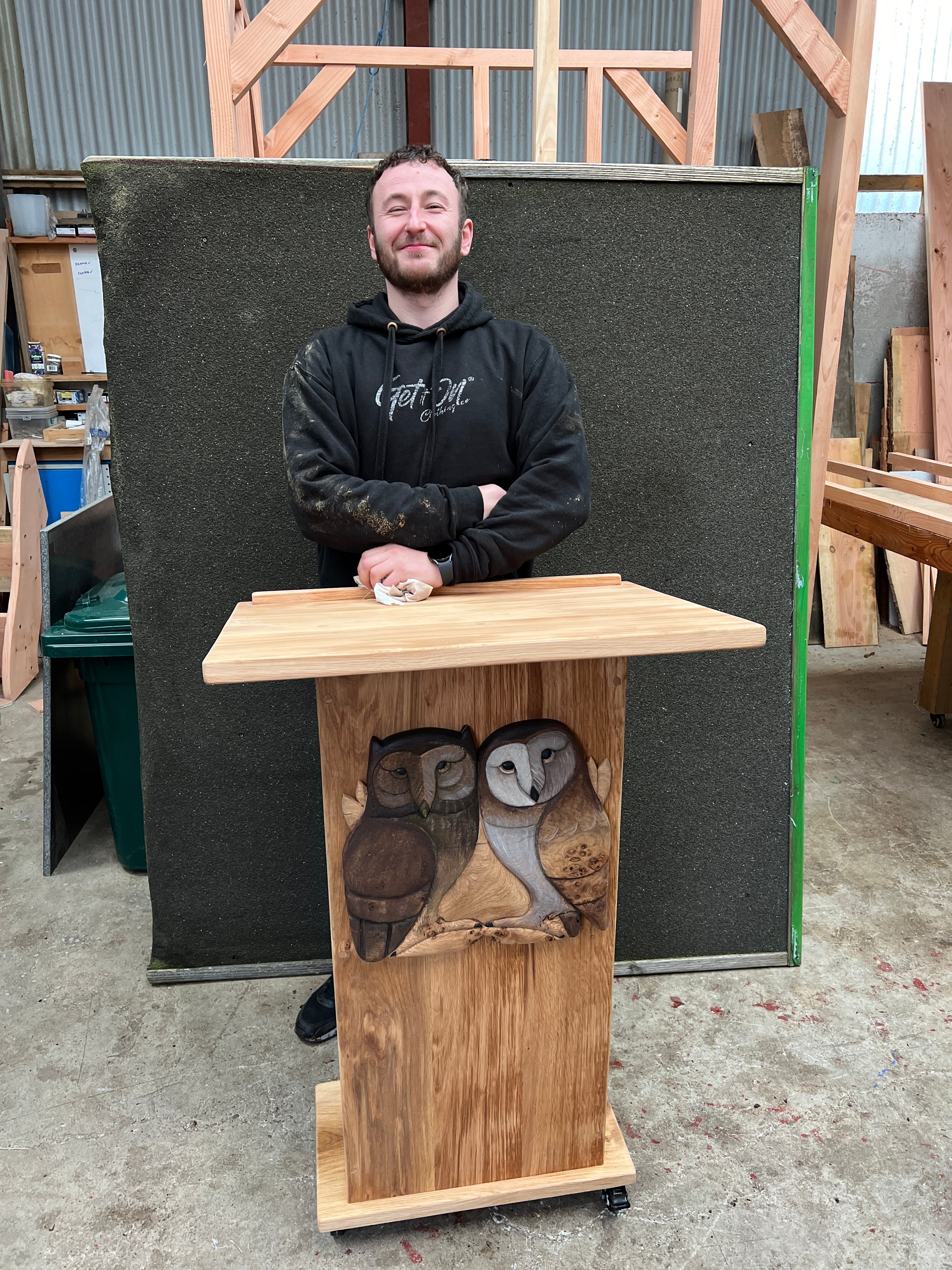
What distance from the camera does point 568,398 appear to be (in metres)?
1.42

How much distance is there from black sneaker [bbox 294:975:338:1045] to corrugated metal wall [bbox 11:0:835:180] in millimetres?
5182

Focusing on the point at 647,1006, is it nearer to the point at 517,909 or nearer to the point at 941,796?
the point at 517,909

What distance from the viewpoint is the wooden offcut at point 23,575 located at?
11.9ft

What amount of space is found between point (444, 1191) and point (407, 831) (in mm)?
678

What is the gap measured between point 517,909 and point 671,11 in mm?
6191

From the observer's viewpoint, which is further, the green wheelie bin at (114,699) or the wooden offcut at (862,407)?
the wooden offcut at (862,407)

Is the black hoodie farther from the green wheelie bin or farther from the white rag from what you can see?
the green wheelie bin

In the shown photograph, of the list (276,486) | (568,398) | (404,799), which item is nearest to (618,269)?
(568,398)

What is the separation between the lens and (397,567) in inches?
51.3

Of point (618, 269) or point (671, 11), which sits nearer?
point (618, 269)

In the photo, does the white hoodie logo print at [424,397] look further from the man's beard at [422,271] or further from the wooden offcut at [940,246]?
the wooden offcut at [940,246]

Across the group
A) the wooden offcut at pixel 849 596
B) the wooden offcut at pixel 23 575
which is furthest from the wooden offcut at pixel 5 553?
the wooden offcut at pixel 849 596

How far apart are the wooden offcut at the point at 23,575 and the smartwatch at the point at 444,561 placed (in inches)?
111

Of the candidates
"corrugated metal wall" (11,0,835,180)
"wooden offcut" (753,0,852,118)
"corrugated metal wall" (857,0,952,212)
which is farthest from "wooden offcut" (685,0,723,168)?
"corrugated metal wall" (857,0,952,212)
